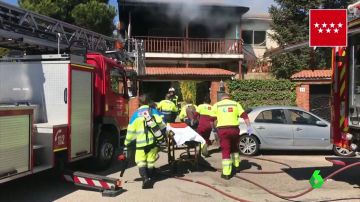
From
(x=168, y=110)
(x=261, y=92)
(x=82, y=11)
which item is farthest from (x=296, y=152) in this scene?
(x=82, y=11)

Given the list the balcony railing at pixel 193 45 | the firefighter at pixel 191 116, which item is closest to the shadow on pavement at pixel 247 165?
the firefighter at pixel 191 116

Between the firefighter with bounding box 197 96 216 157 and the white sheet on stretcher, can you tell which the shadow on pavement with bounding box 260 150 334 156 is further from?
the white sheet on stretcher

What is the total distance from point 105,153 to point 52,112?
1952 mm

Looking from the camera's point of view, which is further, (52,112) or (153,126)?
(153,126)

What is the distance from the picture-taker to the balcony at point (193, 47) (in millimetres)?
27172

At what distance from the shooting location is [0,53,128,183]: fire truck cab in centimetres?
704

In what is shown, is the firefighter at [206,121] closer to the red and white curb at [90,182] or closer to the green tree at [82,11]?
the red and white curb at [90,182]

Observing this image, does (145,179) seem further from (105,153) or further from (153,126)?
(105,153)

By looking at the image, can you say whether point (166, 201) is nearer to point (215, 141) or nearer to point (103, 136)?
point (103, 136)

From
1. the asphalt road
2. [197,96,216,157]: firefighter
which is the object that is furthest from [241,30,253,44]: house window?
the asphalt road

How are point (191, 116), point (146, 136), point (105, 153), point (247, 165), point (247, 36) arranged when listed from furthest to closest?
point (247, 36)
point (191, 116)
point (247, 165)
point (105, 153)
point (146, 136)

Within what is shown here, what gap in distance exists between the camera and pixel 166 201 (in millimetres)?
7707

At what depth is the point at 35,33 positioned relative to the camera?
9.70 meters

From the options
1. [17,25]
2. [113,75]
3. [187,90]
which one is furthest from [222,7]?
[17,25]
